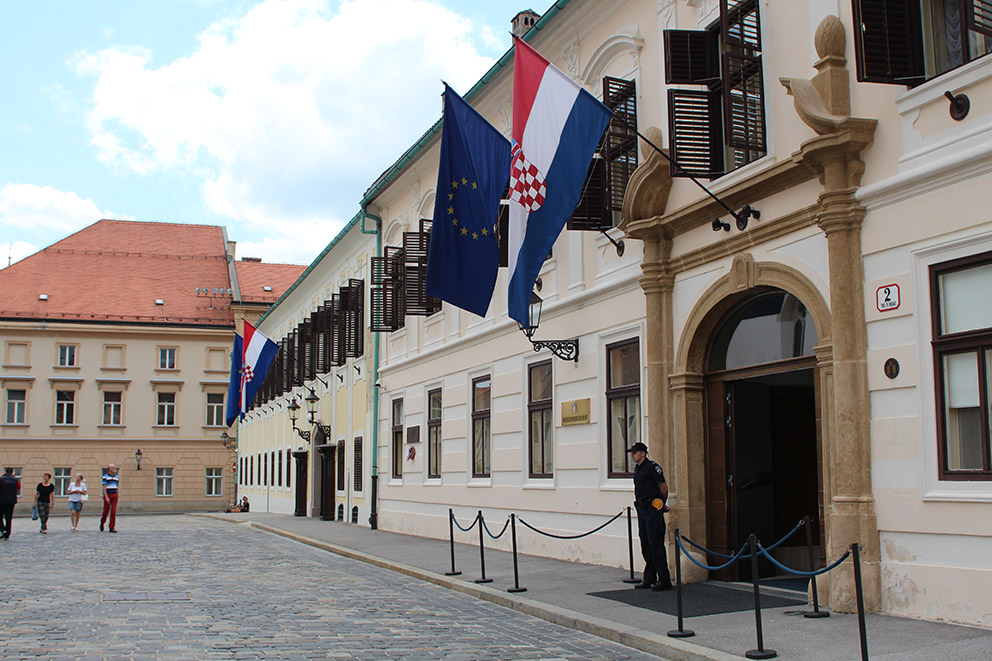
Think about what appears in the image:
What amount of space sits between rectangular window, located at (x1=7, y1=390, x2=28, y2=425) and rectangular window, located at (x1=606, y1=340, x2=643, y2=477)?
51072 mm

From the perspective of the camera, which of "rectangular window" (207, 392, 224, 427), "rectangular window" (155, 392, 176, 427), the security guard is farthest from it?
"rectangular window" (207, 392, 224, 427)

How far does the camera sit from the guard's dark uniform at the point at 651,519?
12156 mm

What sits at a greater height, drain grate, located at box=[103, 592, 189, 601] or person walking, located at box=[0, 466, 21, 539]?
person walking, located at box=[0, 466, 21, 539]

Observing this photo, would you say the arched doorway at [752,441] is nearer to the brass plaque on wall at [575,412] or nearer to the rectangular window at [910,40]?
the brass plaque on wall at [575,412]

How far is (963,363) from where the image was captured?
938 centimetres

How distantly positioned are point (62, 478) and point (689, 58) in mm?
53933

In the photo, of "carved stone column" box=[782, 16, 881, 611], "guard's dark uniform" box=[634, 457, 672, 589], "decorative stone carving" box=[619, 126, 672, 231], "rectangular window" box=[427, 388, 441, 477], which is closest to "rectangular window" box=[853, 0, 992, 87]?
"carved stone column" box=[782, 16, 881, 611]

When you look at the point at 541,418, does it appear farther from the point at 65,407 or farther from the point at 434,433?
the point at 65,407

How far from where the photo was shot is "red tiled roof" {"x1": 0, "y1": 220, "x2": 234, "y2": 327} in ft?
196

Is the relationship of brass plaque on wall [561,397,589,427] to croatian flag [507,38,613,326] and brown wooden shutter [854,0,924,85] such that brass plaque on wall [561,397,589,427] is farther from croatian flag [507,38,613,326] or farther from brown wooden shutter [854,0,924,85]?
brown wooden shutter [854,0,924,85]

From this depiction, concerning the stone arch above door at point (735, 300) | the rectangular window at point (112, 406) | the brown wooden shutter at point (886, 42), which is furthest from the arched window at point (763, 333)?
the rectangular window at point (112, 406)

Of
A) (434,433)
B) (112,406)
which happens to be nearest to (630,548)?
(434,433)

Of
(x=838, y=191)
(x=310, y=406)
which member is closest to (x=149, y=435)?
(x=310, y=406)

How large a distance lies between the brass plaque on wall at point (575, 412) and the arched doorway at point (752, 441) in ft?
9.84
